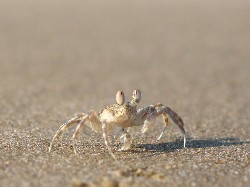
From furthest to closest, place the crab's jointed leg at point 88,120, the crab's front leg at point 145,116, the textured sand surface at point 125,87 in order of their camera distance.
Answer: the crab's front leg at point 145,116 → the crab's jointed leg at point 88,120 → the textured sand surface at point 125,87

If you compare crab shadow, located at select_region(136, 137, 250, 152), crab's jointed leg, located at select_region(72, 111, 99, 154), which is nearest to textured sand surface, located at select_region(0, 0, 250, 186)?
crab shadow, located at select_region(136, 137, 250, 152)

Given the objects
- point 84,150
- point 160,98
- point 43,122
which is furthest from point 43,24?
point 84,150

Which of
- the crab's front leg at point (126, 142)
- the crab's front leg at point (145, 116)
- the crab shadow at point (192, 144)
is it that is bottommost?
the crab shadow at point (192, 144)

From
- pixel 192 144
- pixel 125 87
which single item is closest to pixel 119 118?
pixel 192 144

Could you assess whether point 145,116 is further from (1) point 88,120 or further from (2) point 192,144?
(2) point 192,144

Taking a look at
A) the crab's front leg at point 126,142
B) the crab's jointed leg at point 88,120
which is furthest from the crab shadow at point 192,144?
the crab's jointed leg at point 88,120

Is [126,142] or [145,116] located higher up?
[145,116]

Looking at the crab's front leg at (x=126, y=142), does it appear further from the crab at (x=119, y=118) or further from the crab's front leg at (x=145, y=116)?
the crab's front leg at (x=145, y=116)
